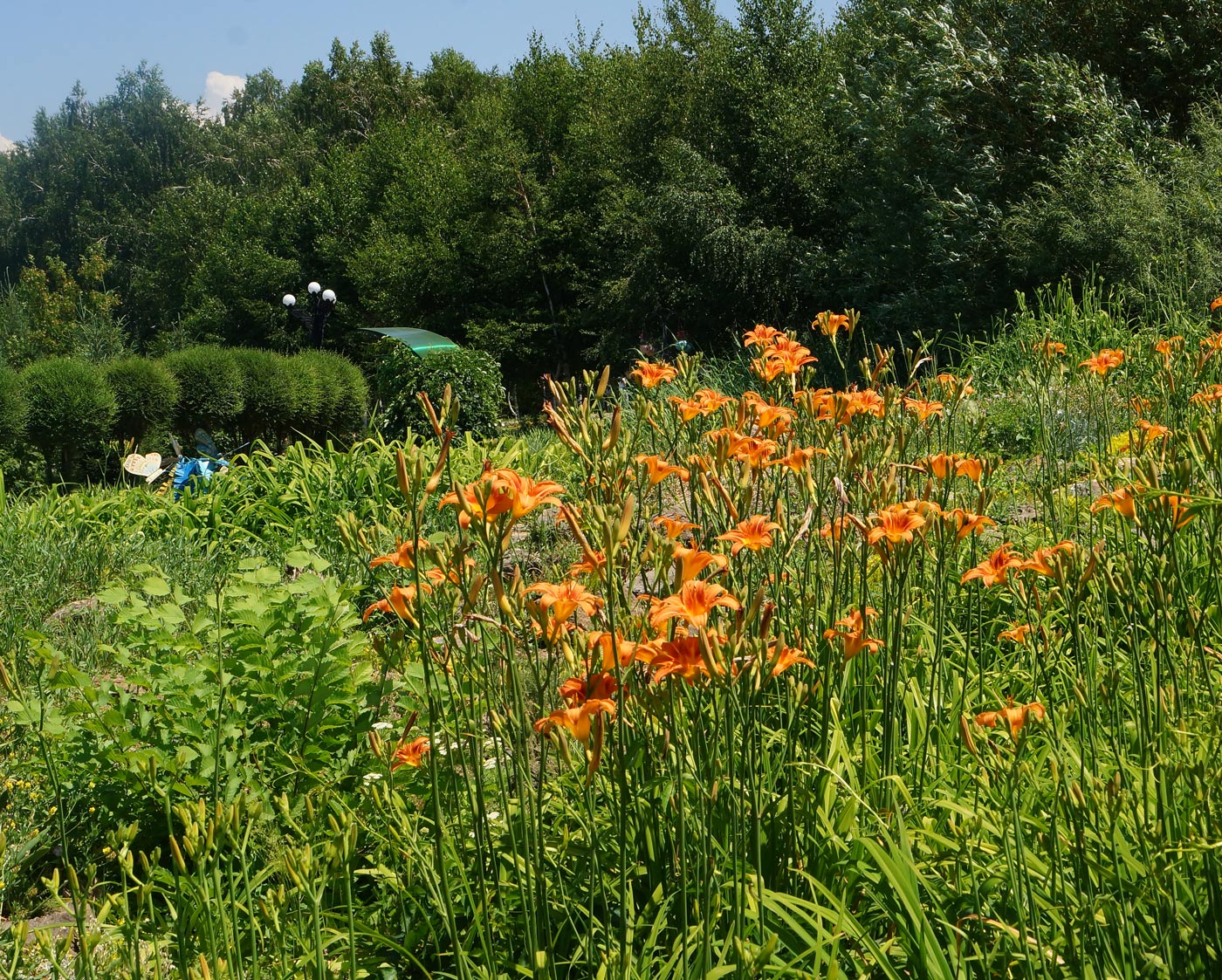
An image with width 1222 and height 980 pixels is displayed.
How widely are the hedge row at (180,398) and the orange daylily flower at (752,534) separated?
39.2 ft

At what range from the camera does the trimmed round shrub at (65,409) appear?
12883 mm

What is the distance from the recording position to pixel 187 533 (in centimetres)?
517

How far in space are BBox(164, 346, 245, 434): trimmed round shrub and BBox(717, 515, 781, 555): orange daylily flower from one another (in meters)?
14.8

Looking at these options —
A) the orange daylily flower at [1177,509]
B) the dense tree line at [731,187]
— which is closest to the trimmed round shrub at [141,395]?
the dense tree line at [731,187]

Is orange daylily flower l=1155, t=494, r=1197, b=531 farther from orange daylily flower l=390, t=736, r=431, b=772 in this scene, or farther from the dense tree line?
the dense tree line

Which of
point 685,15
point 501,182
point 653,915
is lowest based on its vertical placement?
point 653,915

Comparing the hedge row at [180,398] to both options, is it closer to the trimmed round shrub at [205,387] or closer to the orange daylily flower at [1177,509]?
the trimmed round shrub at [205,387]

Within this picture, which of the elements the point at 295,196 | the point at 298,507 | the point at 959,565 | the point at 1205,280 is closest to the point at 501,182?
the point at 295,196

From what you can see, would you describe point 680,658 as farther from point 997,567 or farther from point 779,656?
point 997,567

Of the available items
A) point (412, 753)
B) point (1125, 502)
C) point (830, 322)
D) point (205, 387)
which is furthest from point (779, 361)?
point (205, 387)

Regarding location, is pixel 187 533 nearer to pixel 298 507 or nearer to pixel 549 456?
pixel 298 507

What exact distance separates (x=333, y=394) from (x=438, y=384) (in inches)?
253

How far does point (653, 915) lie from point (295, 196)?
32.7 metres

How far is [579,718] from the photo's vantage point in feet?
4.15
